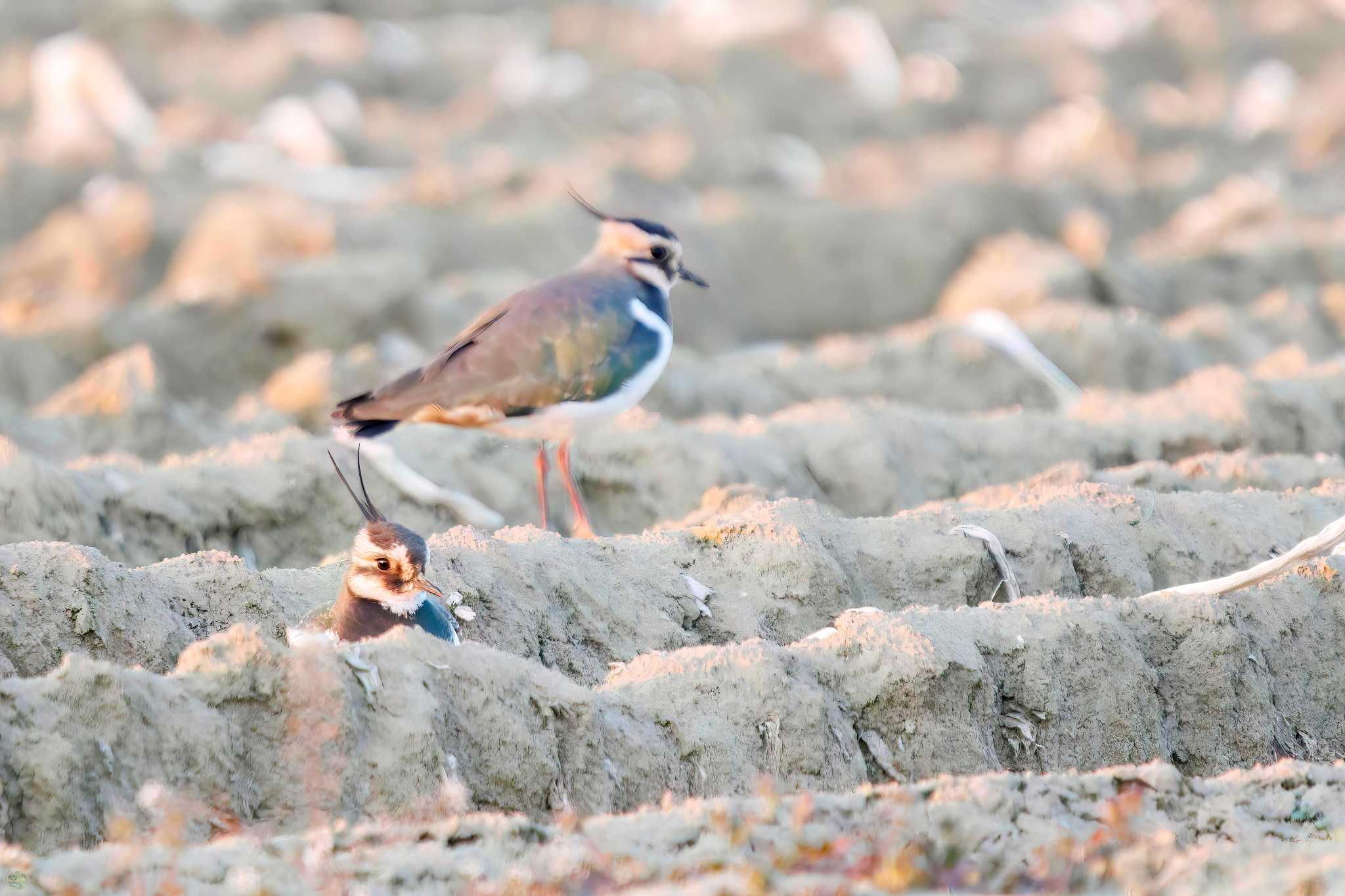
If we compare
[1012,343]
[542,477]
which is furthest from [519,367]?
[1012,343]

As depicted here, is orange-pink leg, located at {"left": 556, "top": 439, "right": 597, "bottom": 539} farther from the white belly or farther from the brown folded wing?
the brown folded wing

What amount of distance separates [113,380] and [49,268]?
20.6 ft

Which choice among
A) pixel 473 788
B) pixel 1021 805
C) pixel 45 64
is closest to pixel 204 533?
pixel 473 788

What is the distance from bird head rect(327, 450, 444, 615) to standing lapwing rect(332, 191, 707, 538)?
1338 mm

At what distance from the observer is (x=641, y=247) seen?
6.15 meters

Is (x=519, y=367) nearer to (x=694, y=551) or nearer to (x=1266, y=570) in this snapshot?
(x=694, y=551)

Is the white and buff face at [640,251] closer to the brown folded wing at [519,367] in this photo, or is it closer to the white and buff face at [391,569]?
the brown folded wing at [519,367]

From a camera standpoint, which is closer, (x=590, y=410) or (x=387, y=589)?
(x=387, y=589)

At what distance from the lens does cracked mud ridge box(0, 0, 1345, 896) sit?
315 centimetres

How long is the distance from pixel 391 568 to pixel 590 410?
166cm

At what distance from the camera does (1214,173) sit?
2250 cm

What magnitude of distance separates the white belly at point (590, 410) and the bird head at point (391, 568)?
4.98 feet

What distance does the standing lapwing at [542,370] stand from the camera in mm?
5668

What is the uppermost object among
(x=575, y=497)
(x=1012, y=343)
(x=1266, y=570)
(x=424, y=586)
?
(x=1266, y=570)
